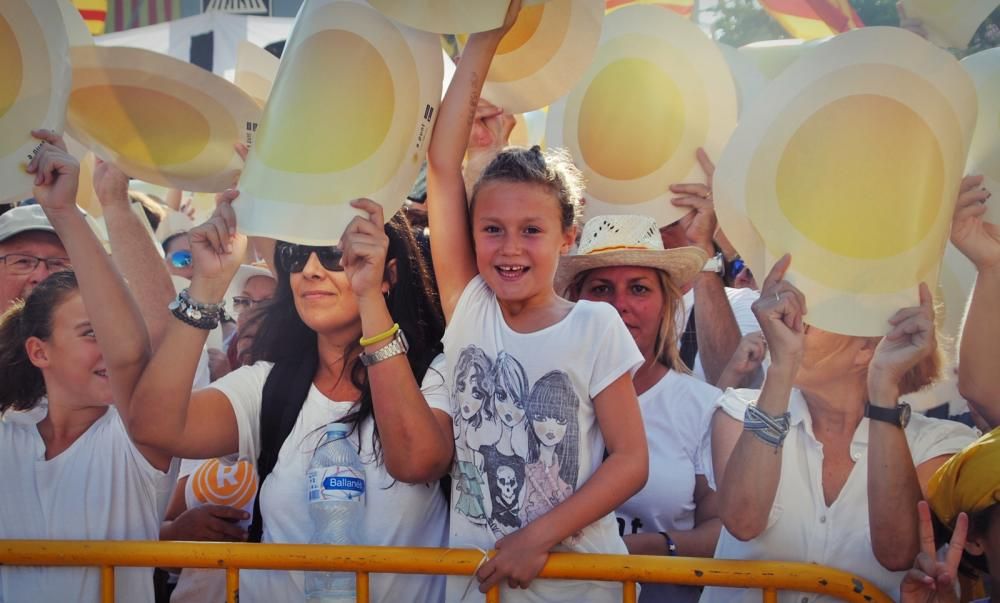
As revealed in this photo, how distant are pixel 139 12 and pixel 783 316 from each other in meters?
6.93

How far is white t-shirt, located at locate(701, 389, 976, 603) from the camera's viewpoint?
242 cm

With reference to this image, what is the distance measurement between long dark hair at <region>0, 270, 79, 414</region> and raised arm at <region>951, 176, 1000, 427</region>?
7.84 feet

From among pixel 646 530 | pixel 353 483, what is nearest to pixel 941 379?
pixel 646 530

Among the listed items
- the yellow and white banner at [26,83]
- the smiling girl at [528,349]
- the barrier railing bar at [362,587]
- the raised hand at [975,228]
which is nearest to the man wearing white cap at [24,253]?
the yellow and white banner at [26,83]

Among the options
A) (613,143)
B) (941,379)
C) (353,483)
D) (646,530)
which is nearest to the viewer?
(353,483)

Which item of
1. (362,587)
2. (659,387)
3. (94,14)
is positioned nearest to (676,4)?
(659,387)

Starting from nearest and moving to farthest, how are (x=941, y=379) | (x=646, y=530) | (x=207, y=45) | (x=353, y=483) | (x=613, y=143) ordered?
(x=353, y=483)
(x=941, y=379)
(x=646, y=530)
(x=613, y=143)
(x=207, y=45)

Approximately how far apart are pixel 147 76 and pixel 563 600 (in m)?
1.77

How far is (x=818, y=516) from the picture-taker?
97.2 inches

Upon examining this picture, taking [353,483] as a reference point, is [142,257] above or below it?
above

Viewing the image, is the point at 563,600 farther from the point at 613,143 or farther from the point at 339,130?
the point at 613,143

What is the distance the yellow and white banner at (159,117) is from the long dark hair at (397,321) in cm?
38

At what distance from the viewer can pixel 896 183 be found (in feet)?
7.44

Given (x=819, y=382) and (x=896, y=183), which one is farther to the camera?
(x=819, y=382)
